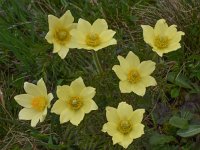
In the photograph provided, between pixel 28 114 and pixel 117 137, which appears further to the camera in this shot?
pixel 28 114

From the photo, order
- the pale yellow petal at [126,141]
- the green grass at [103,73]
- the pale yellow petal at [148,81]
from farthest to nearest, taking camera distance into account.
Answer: the green grass at [103,73], the pale yellow petal at [148,81], the pale yellow petal at [126,141]

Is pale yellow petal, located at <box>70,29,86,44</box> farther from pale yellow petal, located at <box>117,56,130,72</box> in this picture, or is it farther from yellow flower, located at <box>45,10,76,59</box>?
pale yellow petal, located at <box>117,56,130,72</box>

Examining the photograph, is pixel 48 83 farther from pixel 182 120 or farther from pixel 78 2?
pixel 182 120

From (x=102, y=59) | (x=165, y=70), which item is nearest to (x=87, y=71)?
(x=102, y=59)

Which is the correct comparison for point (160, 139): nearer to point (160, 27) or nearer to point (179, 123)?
point (179, 123)

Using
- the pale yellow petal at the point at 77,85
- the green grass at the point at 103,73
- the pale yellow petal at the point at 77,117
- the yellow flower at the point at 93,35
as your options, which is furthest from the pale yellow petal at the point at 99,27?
the pale yellow petal at the point at 77,117

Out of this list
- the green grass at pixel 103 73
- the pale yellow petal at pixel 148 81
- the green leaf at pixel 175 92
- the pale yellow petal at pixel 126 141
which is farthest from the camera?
the green leaf at pixel 175 92

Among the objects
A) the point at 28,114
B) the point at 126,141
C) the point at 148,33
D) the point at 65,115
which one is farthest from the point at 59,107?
the point at 148,33

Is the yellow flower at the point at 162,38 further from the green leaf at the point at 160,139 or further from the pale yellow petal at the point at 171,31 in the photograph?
the green leaf at the point at 160,139
